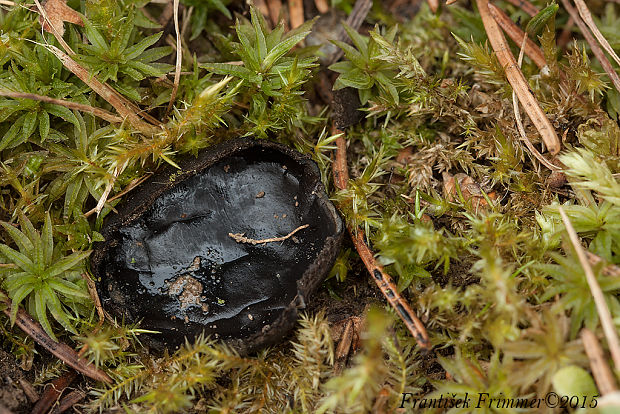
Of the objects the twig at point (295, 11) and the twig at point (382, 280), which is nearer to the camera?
the twig at point (382, 280)

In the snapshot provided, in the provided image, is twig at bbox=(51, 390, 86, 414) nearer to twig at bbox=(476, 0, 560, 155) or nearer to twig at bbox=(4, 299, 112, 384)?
twig at bbox=(4, 299, 112, 384)

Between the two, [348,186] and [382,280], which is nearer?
[382,280]

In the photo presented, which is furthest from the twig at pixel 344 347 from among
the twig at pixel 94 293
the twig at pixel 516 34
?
the twig at pixel 516 34

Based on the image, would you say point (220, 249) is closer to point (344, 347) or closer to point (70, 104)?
point (344, 347)

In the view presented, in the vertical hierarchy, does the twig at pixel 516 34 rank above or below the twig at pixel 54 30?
below

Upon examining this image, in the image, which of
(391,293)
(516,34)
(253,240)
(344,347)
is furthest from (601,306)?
(516,34)

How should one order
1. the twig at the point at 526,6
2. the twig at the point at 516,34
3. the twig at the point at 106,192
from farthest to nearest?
the twig at the point at 526,6 < the twig at the point at 516,34 < the twig at the point at 106,192

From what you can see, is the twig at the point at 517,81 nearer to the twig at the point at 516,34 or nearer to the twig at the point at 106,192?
the twig at the point at 516,34

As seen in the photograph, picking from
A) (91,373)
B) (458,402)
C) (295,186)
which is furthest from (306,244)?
(91,373)
